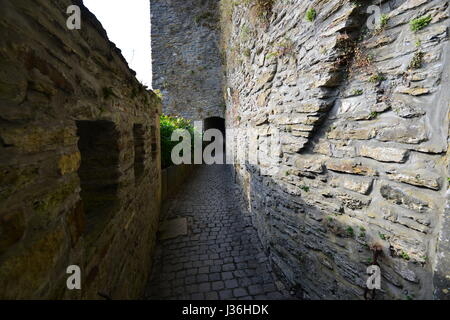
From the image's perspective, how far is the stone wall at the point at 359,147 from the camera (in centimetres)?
146

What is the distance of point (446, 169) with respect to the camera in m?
1.39

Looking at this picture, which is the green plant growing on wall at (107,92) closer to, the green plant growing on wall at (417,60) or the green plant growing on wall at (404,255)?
the green plant growing on wall at (417,60)

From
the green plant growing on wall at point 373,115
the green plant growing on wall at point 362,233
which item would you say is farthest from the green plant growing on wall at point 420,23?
the green plant growing on wall at point 362,233

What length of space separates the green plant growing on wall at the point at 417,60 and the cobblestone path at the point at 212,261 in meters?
2.74

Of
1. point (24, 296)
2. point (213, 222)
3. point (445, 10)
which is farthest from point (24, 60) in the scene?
point (213, 222)

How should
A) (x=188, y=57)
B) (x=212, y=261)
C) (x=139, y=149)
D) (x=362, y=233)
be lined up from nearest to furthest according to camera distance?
(x=362, y=233) → (x=139, y=149) → (x=212, y=261) → (x=188, y=57)

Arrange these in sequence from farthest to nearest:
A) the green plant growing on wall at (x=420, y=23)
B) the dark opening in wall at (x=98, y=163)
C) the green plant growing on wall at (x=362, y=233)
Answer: the dark opening in wall at (x=98, y=163), the green plant growing on wall at (x=362, y=233), the green plant growing on wall at (x=420, y=23)

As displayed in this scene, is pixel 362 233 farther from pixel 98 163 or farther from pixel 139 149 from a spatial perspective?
pixel 139 149

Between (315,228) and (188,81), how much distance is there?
485 inches

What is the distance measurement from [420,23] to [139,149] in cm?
330

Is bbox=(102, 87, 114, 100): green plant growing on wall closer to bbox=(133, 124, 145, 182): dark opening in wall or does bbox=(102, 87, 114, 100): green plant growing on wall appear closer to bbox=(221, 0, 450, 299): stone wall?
bbox=(133, 124, 145, 182): dark opening in wall

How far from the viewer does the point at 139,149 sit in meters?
3.34

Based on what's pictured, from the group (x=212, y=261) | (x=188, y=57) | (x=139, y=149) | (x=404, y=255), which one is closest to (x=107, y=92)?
(x=139, y=149)

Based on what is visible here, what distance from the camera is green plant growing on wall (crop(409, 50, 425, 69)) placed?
4.89ft
